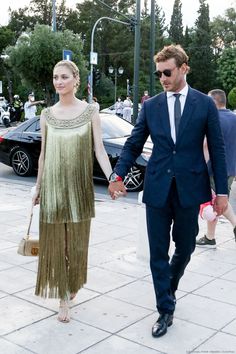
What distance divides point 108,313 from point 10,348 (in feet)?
2.91

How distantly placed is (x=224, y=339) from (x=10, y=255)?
8.93ft

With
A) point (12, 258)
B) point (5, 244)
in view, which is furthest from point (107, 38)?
point (12, 258)

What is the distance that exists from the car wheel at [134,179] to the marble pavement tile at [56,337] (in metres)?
6.21

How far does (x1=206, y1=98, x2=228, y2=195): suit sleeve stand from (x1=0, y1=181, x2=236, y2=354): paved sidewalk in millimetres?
1047

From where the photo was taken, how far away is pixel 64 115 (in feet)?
12.3

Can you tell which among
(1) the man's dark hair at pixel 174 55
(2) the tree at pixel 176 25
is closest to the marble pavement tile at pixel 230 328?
(1) the man's dark hair at pixel 174 55

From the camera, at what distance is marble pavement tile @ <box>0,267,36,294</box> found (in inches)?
178

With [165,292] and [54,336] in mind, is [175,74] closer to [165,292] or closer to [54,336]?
[165,292]

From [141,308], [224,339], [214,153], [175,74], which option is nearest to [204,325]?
[224,339]

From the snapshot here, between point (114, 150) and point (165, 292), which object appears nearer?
point (165, 292)

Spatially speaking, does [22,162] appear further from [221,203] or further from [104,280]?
[221,203]

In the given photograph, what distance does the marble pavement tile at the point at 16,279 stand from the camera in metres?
4.53

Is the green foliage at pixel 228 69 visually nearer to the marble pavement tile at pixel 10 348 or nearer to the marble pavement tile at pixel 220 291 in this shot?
the marble pavement tile at pixel 220 291

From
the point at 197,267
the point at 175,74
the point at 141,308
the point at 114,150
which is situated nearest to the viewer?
the point at 175,74
